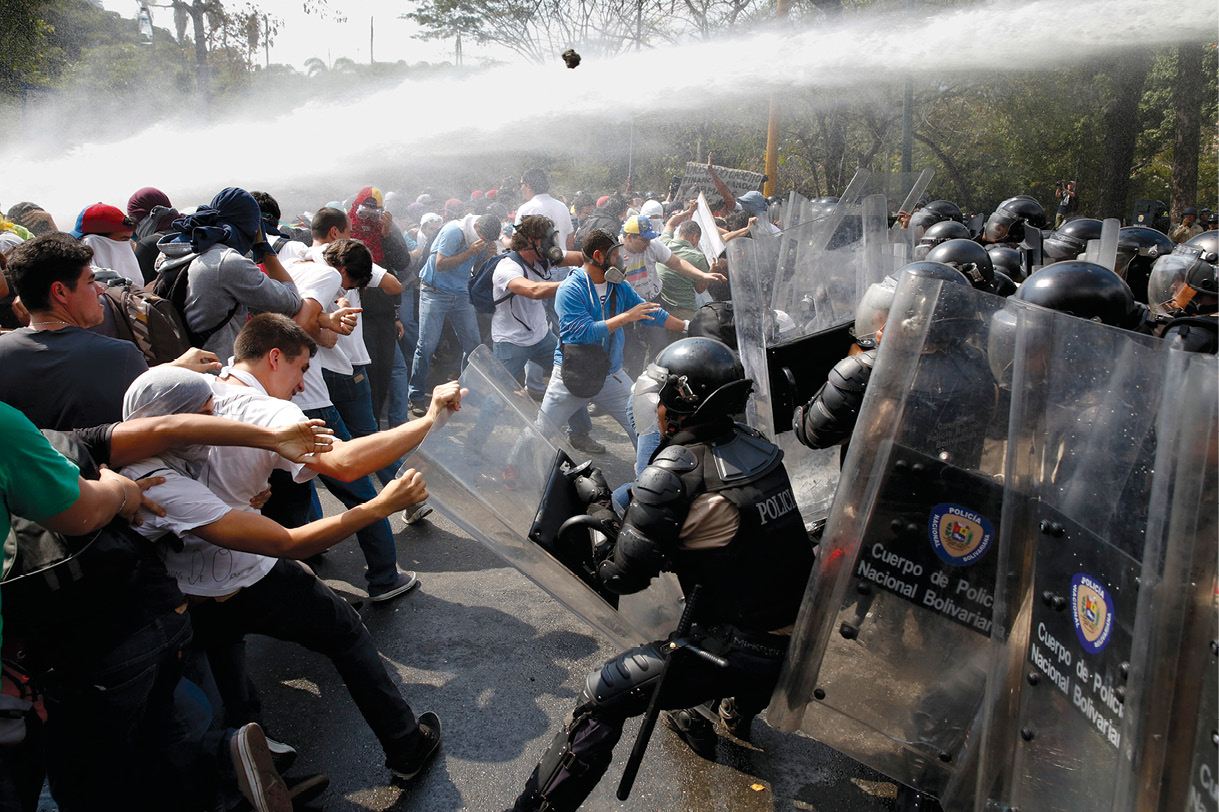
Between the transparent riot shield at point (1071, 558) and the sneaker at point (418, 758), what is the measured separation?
71.7 inches

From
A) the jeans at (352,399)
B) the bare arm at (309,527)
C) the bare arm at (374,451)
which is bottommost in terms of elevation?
the jeans at (352,399)

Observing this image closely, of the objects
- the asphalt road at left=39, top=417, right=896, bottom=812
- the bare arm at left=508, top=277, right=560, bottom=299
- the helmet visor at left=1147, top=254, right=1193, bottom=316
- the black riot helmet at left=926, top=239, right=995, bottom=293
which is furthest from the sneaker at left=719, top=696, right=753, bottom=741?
the bare arm at left=508, top=277, right=560, bottom=299

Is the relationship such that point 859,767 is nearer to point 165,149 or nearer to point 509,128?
point 509,128

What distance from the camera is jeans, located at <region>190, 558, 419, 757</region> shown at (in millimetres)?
2605

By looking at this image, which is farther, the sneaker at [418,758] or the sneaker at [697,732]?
the sneaker at [697,732]

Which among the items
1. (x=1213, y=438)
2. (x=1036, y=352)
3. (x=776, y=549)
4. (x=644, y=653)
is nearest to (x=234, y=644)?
(x=644, y=653)

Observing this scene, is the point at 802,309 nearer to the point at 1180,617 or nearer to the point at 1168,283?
the point at 1168,283

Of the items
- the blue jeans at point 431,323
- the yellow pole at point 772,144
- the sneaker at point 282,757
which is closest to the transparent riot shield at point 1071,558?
the sneaker at point 282,757

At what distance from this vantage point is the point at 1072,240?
19.6ft

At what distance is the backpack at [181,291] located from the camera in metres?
3.77

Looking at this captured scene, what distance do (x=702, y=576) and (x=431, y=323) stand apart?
5241 mm

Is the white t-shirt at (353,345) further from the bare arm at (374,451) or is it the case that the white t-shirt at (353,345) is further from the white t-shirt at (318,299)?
the bare arm at (374,451)

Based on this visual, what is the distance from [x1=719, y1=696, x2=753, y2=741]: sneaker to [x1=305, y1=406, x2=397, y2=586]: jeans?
181 centimetres

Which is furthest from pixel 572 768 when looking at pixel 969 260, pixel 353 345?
pixel 969 260
